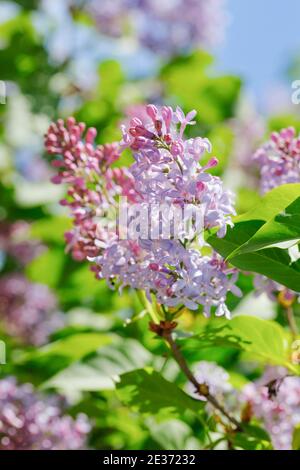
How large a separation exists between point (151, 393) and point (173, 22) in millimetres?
3177

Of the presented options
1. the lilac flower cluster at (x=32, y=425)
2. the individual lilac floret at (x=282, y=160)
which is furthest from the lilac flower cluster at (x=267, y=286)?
the lilac flower cluster at (x=32, y=425)

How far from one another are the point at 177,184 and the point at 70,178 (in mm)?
311

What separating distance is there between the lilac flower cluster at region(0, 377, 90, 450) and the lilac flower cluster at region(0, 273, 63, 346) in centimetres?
124

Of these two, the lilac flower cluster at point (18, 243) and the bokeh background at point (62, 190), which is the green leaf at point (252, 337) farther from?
the lilac flower cluster at point (18, 243)

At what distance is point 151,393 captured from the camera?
1313 millimetres

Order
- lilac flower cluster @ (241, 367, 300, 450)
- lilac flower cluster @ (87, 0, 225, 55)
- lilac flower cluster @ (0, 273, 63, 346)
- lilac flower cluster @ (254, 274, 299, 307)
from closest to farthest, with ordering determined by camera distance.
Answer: lilac flower cluster @ (254, 274, 299, 307) < lilac flower cluster @ (241, 367, 300, 450) < lilac flower cluster @ (0, 273, 63, 346) < lilac flower cluster @ (87, 0, 225, 55)

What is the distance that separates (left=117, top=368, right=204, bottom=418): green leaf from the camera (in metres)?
1.29

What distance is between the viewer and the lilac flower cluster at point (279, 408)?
1457 millimetres

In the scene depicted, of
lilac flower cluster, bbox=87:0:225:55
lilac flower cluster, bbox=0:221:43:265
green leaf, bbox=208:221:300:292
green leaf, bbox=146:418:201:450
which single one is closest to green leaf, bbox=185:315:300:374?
green leaf, bbox=208:221:300:292

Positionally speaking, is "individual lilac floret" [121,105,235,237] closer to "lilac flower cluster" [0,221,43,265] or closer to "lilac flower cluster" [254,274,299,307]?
"lilac flower cluster" [254,274,299,307]

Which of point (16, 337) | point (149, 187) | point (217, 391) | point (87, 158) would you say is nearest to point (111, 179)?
point (87, 158)

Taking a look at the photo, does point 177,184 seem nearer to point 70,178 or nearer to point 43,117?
point 70,178

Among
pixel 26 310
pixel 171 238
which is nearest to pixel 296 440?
pixel 171 238

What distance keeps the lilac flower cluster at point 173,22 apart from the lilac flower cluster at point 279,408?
2.76 metres
